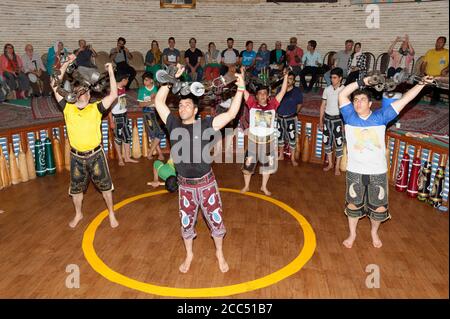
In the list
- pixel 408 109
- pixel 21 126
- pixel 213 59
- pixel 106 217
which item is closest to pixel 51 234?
pixel 106 217

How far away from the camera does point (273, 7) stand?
1594cm

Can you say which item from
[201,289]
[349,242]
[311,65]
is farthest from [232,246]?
[311,65]

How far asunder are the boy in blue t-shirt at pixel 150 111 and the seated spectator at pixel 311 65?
21.1 feet

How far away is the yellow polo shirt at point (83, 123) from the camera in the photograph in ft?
18.4

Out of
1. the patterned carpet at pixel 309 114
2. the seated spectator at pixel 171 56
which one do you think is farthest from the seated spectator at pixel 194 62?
the patterned carpet at pixel 309 114

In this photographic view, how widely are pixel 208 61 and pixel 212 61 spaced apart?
0.60 feet

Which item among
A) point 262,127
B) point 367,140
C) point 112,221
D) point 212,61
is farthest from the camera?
point 212,61

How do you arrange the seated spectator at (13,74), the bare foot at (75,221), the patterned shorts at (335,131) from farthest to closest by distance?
the seated spectator at (13,74), the patterned shorts at (335,131), the bare foot at (75,221)

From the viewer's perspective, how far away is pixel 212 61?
1502 centimetres

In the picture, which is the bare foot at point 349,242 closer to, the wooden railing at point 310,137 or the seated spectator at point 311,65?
the wooden railing at point 310,137

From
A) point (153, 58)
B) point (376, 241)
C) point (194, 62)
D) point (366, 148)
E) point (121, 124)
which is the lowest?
point (376, 241)

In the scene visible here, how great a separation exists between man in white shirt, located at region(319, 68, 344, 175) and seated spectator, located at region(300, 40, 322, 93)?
17.7ft

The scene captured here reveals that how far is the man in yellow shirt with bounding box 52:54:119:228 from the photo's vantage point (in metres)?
5.59

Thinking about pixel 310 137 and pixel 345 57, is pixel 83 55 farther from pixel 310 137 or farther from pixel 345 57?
pixel 345 57
